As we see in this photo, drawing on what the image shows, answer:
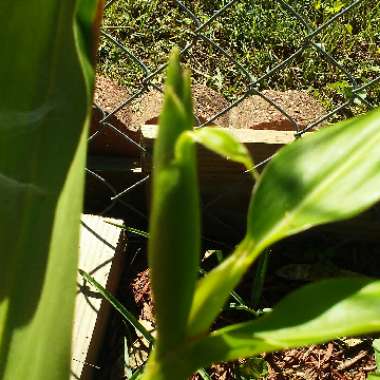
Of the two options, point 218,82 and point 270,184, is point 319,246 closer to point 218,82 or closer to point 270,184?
point 218,82

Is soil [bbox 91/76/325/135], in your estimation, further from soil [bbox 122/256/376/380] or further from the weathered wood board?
soil [bbox 122/256/376/380]

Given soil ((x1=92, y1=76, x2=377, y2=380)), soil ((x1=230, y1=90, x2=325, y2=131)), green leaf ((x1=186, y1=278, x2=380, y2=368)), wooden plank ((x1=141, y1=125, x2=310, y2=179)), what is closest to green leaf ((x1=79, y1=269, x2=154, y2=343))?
soil ((x1=92, y1=76, x2=377, y2=380))

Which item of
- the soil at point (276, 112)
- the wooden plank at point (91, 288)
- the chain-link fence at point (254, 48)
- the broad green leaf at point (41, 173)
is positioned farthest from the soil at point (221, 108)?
the broad green leaf at point (41, 173)

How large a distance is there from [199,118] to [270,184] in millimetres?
1059

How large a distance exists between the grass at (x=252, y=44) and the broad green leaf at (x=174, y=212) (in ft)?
5.02

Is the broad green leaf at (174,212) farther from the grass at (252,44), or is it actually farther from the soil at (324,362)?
the grass at (252,44)

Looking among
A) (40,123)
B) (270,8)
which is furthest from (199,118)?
(40,123)

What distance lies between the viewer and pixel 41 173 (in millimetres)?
688

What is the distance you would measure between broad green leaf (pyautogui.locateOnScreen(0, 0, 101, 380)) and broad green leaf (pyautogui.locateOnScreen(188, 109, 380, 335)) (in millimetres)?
137

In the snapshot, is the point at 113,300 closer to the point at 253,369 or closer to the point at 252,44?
the point at 253,369

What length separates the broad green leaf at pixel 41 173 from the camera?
617mm

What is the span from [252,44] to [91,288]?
3.30 ft

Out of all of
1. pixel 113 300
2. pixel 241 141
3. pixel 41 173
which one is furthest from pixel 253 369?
pixel 41 173

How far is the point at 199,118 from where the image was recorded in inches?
62.9
